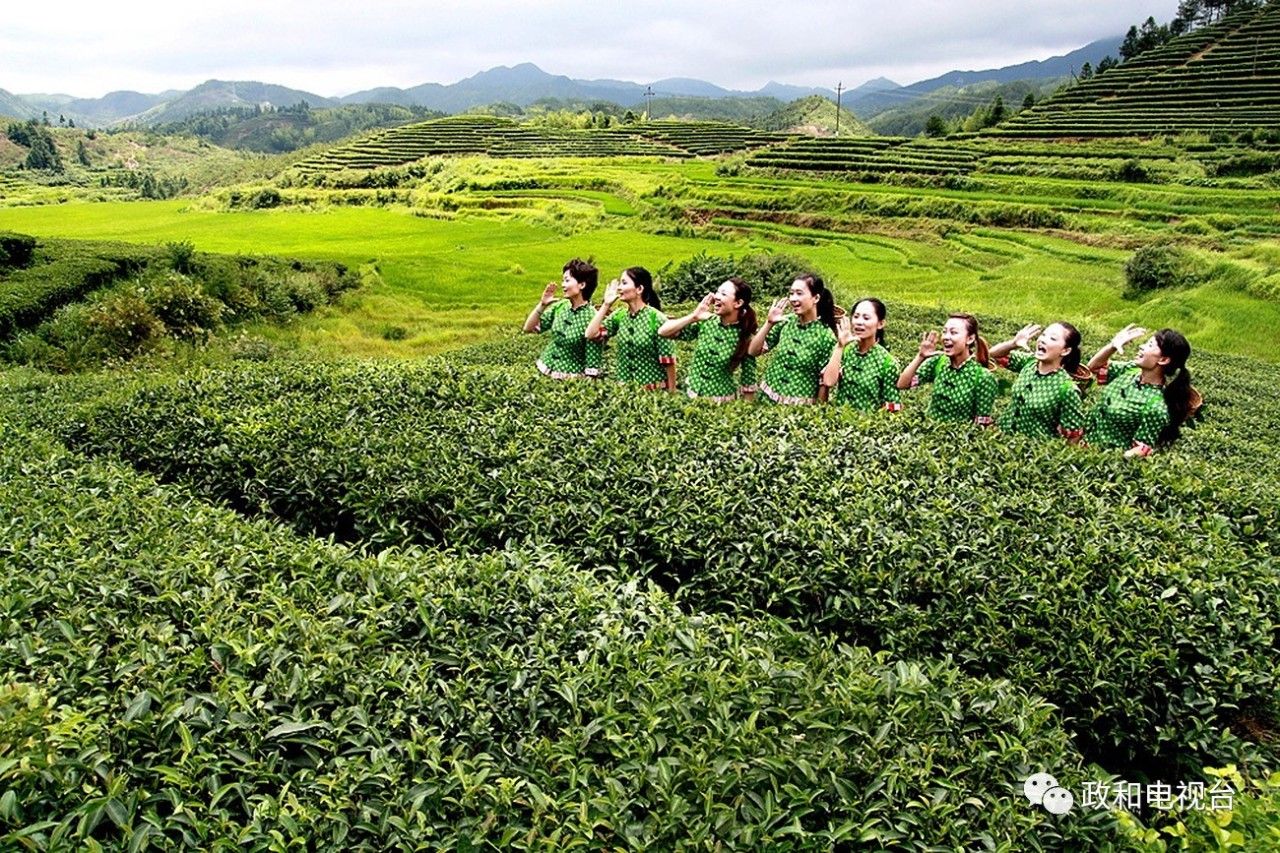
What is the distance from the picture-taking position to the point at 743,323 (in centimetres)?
633

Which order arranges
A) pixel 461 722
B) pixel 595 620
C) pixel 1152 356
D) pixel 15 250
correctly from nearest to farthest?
pixel 461 722 → pixel 595 620 → pixel 1152 356 → pixel 15 250

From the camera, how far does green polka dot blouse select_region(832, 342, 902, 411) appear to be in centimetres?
618

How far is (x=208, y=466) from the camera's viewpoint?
208 inches

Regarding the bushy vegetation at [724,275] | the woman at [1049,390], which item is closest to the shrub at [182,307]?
the bushy vegetation at [724,275]

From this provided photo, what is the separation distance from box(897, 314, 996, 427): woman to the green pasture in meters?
12.1

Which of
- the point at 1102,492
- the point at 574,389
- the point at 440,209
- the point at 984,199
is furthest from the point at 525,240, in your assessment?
the point at 1102,492

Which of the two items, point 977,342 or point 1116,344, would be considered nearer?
point 1116,344

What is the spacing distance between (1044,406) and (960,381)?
2.01ft

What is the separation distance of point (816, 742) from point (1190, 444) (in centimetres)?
616

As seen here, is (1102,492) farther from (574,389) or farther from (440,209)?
(440,209)

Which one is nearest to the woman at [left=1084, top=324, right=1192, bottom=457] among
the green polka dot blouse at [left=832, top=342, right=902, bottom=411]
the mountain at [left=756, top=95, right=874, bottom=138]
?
the green polka dot blouse at [left=832, top=342, right=902, bottom=411]

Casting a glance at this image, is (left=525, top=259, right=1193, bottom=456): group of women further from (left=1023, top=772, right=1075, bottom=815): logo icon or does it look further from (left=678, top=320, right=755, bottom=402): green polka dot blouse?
(left=1023, top=772, right=1075, bottom=815): logo icon

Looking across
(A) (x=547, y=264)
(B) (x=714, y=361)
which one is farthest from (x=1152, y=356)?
(A) (x=547, y=264)

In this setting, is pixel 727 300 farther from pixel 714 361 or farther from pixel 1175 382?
pixel 1175 382
